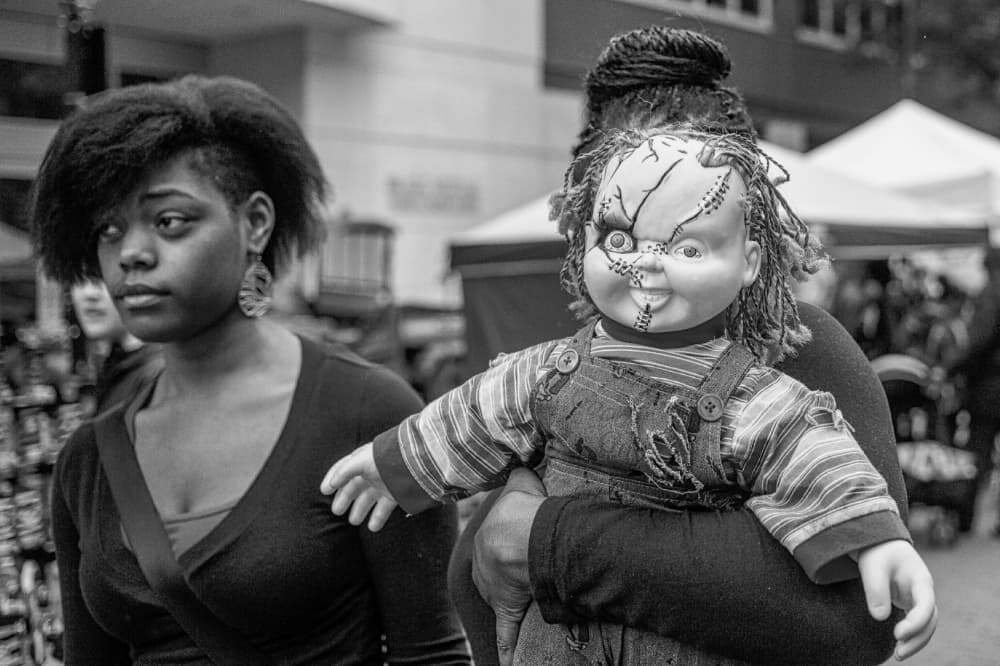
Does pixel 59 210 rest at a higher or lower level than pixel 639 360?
higher

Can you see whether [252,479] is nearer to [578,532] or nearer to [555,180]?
[578,532]

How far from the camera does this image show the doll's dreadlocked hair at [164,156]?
84.6 inches

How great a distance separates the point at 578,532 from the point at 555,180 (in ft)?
46.6

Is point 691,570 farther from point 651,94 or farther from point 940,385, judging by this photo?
point 940,385

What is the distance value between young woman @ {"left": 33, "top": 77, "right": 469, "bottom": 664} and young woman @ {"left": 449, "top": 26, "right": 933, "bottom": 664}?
359 millimetres

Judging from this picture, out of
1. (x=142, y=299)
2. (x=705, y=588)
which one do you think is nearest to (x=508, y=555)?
(x=705, y=588)

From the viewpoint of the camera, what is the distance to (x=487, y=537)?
5.45 feet

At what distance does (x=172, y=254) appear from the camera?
82.5 inches


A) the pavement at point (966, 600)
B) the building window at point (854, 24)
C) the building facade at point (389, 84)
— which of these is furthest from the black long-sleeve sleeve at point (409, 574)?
the building window at point (854, 24)

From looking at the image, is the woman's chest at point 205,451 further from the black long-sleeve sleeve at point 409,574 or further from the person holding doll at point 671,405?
the person holding doll at point 671,405

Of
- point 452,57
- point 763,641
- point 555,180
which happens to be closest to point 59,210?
point 763,641

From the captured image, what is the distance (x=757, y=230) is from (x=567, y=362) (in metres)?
0.33

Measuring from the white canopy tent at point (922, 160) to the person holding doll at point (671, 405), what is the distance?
898cm

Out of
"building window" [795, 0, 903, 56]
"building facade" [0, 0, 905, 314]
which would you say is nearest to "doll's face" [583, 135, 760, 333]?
"building facade" [0, 0, 905, 314]
